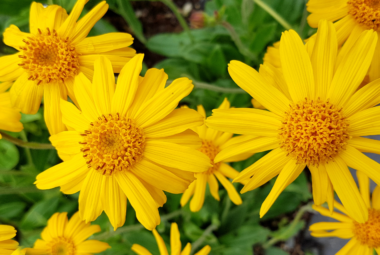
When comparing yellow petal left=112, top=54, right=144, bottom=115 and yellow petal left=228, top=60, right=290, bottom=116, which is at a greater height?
yellow petal left=228, top=60, right=290, bottom=116

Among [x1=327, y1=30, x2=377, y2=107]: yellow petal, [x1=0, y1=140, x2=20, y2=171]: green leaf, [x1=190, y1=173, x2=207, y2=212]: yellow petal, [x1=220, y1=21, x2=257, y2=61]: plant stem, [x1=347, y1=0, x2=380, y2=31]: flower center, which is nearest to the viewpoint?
[x1=327, y1=30, x2=377, y2=107]: yellow petal

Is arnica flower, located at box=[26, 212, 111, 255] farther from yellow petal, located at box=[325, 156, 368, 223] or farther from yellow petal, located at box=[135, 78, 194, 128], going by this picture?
yellow petal, located at box=[325, 156, 368, 223]

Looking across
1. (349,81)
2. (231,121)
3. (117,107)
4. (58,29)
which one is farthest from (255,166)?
(58,29)

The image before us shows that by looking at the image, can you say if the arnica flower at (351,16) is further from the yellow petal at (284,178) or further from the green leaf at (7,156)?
the green leaf at (7,156)

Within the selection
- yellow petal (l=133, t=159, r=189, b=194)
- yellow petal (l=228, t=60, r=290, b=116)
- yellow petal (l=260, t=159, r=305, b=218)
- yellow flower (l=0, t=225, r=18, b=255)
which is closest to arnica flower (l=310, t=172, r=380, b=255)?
yellow petal (l=260, t=159, r=305, b=218)

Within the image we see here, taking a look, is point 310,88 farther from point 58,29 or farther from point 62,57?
point 58,29

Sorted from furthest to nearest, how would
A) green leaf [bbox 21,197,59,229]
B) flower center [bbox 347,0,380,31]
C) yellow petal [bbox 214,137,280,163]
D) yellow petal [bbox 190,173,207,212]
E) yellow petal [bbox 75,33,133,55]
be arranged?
green leaf [bbox 21,197,59,229]
yellow petal [bbox 190,173,207,212]
yellow petal [bbox 75,33,133,55]
flower center [bbox 347,0,380,31]
yellow petal [bbox 214,137,280,163]

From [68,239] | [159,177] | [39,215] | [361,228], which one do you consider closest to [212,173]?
[159,177]
